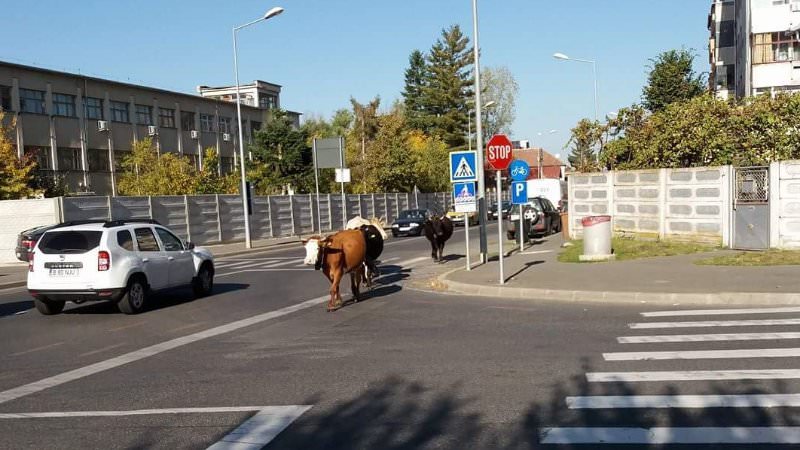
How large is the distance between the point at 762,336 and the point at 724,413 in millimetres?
3472

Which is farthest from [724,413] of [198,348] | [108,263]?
[108,263]

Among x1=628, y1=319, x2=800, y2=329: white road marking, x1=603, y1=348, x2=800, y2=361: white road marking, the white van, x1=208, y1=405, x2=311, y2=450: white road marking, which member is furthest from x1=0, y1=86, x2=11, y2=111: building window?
x1=603, y1=348, x2=800, y2=361: white road marking

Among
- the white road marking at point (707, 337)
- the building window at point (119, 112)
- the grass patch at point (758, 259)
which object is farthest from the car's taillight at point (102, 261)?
the building window at point (119, 112)

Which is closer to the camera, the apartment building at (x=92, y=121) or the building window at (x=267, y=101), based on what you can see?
the apartment building at (x=92, y=121)

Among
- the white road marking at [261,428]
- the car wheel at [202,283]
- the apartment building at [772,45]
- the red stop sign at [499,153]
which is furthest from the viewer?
the apartment building at [772,45]

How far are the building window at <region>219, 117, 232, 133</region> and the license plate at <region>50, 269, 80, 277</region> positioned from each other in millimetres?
56572

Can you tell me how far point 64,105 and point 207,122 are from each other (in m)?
17.0

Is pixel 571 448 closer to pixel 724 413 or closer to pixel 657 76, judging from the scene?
pixel 724 413

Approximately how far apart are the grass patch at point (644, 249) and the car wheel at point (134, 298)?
1031cm

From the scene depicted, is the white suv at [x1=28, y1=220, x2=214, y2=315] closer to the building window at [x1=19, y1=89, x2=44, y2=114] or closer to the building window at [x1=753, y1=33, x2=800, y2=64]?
the building window at [x1=753, y1=33, x2=800, y2=64]

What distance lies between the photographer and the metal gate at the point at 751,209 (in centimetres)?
1811

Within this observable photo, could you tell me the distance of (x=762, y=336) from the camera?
860 centimetres

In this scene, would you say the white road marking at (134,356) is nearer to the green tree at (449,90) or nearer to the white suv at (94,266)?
the white suv at (94,266)

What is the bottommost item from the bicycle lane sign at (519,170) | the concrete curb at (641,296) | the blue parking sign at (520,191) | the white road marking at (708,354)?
the concrete curb at (641,296)
